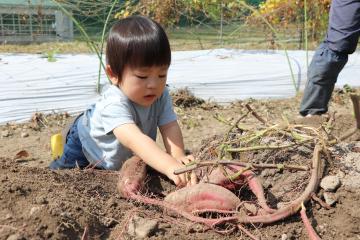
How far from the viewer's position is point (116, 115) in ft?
6.17

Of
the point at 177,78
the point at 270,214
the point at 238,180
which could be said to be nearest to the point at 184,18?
the point at 177,78

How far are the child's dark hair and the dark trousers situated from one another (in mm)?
1421

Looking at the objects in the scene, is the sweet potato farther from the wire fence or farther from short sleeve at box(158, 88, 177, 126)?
the wire fence

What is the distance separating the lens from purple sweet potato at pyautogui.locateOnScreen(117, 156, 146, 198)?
1495mm

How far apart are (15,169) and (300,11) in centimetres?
601

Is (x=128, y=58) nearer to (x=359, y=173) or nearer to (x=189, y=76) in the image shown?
(x=359, y=173)

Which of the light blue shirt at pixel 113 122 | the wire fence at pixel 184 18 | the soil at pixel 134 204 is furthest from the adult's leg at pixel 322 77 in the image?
the soil at pixel 134 204

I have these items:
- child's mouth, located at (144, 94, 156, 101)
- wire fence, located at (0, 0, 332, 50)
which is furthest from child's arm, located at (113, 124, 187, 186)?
wire fence, located at (0, 0, 332, 50)

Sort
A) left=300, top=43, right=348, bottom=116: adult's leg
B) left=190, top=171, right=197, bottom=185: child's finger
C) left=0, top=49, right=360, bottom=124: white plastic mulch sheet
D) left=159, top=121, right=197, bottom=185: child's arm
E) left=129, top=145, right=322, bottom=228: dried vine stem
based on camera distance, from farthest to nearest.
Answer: left=0, top=49, right=360, bottom=124: white plastic mulch sheet, left=300, top=43, right=348, bottom=116: adult's leg, left=159, top=121, right=197, bottom=185: child's arm, left=190, top=171, right=197, bottom=185: child's finger, left=129, top=145, right=322, bottom=228: dried vine stem

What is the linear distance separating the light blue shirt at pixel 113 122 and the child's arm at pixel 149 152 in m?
0.05

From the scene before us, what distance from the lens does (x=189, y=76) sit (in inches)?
183

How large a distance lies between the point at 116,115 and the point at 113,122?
3 centimetres

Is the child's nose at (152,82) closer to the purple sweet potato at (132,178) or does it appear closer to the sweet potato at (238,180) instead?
the purple sweet potato at (132,178)

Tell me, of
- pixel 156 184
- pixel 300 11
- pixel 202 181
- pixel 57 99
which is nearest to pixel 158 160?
pixel 156 184
